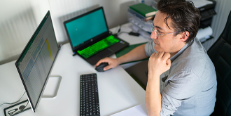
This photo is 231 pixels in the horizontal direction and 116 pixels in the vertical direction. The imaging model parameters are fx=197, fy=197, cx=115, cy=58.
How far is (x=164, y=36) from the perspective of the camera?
1098 mm

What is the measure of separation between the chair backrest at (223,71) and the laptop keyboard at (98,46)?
81cm

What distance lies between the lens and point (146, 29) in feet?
5.67

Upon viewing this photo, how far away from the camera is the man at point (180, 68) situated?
1.02 metres

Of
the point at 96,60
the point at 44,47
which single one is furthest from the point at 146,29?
the point at 44,47

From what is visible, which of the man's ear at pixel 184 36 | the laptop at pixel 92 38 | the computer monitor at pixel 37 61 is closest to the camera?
the computer monitor at pixel 37 61

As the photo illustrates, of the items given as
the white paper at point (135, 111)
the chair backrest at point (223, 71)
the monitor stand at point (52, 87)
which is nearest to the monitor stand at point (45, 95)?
the monitor stand at point (52, 87)

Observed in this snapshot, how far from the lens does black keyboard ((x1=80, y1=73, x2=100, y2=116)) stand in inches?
43.8

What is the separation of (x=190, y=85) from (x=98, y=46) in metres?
0.87

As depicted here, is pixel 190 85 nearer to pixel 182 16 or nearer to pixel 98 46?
pixel 182 16

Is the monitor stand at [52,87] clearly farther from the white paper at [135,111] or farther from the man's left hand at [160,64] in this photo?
A: the man's left hand at [160,64]

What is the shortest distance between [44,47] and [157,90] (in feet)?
2.35

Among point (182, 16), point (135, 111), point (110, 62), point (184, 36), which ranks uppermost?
point (182, 16)

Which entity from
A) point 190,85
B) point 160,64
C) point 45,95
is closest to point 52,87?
point 45,95

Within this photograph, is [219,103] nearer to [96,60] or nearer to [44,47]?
[96,60]
